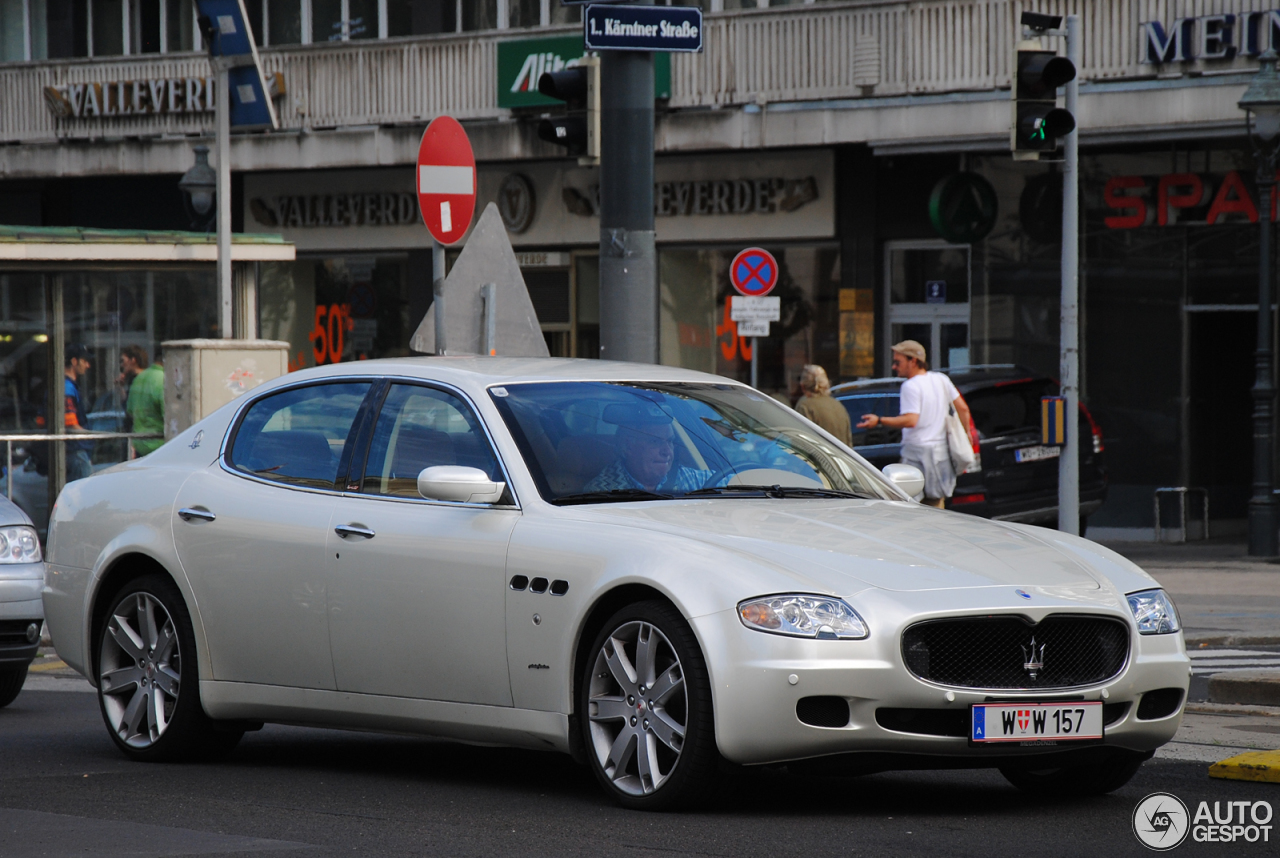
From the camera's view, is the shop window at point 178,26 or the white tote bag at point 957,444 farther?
the shop window at point 178,26

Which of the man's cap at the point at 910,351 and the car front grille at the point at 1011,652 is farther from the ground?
the man's cap at the point at 910,351

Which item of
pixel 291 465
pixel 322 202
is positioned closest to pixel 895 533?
pixel 291 465

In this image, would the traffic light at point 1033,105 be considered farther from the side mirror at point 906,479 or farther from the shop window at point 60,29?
the shop window at point 60,29

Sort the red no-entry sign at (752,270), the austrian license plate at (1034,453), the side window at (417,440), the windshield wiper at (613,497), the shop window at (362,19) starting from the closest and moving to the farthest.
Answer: the windshield wiper at (613,497), the side window at (417,440), the austrian license plate at (1034,453), the red no-entry sign at (752,270), the shop window at (362,19)

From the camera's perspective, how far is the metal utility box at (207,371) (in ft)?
51.0

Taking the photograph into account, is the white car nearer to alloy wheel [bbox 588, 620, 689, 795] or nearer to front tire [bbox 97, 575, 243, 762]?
front tire [bbox 97, 575, 243, 762]

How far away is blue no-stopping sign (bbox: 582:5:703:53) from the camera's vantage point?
11.4m

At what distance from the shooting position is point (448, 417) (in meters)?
7.32

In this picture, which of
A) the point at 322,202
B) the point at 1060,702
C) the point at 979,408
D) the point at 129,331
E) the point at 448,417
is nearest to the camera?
the point at 1060,702

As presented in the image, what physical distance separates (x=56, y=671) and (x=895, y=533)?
291 inches

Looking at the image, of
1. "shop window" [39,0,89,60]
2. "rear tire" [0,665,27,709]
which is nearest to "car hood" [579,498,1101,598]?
"rear tire" [0,665,27,709]

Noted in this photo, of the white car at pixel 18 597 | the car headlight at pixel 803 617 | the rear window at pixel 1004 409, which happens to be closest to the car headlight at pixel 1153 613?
the car headlight at pixel 803 617

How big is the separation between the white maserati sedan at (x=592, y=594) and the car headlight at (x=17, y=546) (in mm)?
1504

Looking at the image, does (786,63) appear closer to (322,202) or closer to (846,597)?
(322,202)
